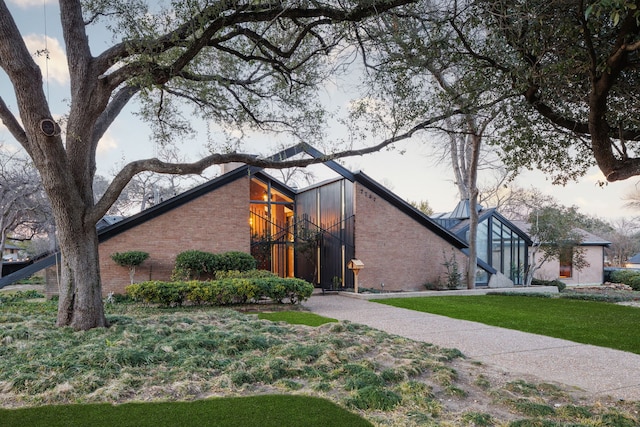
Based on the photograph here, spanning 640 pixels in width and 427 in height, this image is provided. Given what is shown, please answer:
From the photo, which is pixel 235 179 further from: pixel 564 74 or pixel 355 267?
pixel 564 74

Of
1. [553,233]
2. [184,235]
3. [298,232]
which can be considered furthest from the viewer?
[553,233]

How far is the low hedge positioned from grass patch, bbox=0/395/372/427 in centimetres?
656

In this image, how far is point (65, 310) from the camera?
25.7 ft

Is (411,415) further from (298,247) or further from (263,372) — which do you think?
(298,247)

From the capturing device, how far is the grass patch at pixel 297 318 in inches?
363

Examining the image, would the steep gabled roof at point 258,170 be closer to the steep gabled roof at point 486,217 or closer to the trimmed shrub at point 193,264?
the trimmed shrub at point 193,264

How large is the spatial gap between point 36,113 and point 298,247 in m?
10.6

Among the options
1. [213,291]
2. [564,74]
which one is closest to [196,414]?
[564,74]

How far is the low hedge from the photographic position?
10797 millimetres

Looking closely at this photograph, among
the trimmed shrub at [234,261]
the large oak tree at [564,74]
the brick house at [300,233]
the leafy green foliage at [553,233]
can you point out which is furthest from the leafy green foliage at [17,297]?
the leafy green foliage at [553,233]

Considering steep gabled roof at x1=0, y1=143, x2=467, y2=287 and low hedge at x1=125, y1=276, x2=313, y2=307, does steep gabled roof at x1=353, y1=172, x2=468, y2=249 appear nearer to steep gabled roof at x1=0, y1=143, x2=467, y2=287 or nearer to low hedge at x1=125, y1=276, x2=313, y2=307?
steep gabled roof at x1=0, y1=143, x2=467, y2=287

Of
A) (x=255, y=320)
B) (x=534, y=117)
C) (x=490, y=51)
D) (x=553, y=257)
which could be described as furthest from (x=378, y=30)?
(x=553, y=257)

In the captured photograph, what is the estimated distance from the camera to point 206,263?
13.7 metres

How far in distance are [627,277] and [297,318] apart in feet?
72.4
